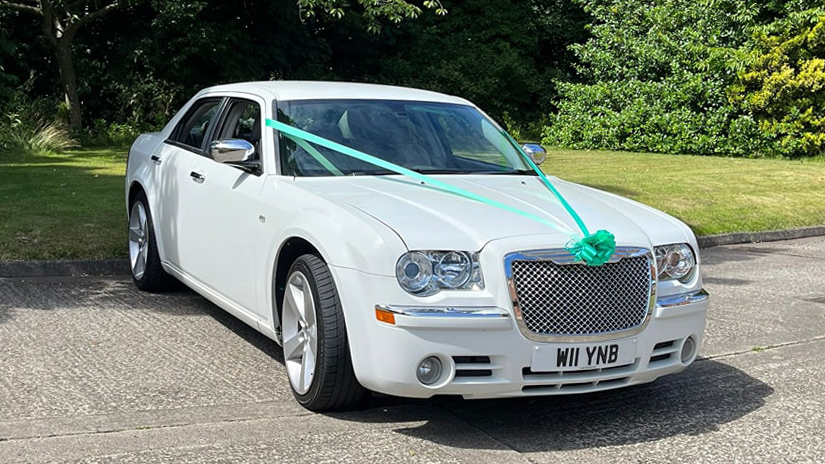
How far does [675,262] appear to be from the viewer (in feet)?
17.2

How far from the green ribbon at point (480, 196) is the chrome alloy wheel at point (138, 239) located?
2.21m

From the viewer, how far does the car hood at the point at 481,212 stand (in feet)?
15.6

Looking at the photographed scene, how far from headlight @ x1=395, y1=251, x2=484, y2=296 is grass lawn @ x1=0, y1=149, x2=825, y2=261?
540cm

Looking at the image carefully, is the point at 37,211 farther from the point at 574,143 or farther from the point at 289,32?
the point at 289,32

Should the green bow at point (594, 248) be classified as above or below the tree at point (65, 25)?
below

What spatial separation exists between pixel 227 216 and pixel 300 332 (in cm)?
123

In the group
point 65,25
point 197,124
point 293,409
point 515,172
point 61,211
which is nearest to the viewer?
point 293,409

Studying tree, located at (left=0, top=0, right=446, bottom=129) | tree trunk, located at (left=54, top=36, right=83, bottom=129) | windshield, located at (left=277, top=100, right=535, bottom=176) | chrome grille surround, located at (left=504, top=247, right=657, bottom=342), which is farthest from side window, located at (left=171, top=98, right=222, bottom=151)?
tree trunk, located at (left=54, top=36, right=83, bottom=129)

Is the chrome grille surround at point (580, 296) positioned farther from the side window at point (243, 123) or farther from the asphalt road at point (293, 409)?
the side window at point (243, 123)

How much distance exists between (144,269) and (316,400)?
3.47m

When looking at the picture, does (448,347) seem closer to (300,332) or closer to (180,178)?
(300,332)

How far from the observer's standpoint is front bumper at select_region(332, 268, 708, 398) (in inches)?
180

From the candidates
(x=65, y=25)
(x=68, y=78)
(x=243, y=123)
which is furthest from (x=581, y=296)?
(x=65, y=25)

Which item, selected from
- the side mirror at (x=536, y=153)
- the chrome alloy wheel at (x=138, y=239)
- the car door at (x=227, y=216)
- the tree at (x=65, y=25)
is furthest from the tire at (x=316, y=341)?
the tree at (x=65, y=25)
